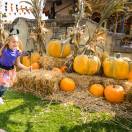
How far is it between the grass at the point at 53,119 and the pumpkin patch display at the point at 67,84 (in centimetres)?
81

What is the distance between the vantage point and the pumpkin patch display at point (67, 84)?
762 centimetres

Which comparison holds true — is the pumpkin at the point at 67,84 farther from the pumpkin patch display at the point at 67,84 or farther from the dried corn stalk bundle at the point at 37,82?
the dried corn stalk bundle at the point at 37,82

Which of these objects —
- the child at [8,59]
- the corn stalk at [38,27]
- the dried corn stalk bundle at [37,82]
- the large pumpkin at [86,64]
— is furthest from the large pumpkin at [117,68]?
the corn stalk at [38,27]

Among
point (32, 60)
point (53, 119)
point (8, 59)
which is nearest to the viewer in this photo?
point (53, 119)

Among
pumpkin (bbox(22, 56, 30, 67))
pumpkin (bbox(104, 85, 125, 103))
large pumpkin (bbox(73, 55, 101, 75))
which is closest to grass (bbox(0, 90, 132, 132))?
pumpkin (bbox(104, 85, 125, 103))

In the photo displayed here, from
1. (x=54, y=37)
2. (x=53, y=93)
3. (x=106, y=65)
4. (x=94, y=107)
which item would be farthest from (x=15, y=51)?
(x=54, y=37)

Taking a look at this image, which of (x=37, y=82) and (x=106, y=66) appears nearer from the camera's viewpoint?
(x=37, y=82)

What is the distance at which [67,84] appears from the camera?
7.62m

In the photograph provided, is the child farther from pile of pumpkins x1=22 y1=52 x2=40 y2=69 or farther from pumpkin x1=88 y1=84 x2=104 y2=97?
pile of pumpkins x1=22 y1=52 x2=40 y2=69

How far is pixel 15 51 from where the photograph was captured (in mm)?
6793

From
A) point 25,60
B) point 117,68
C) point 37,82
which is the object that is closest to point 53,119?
point 37,82

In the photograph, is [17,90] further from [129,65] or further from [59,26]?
[59,26]

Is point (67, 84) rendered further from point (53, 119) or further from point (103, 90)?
point (53, 119)

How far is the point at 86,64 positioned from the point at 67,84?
77cm
